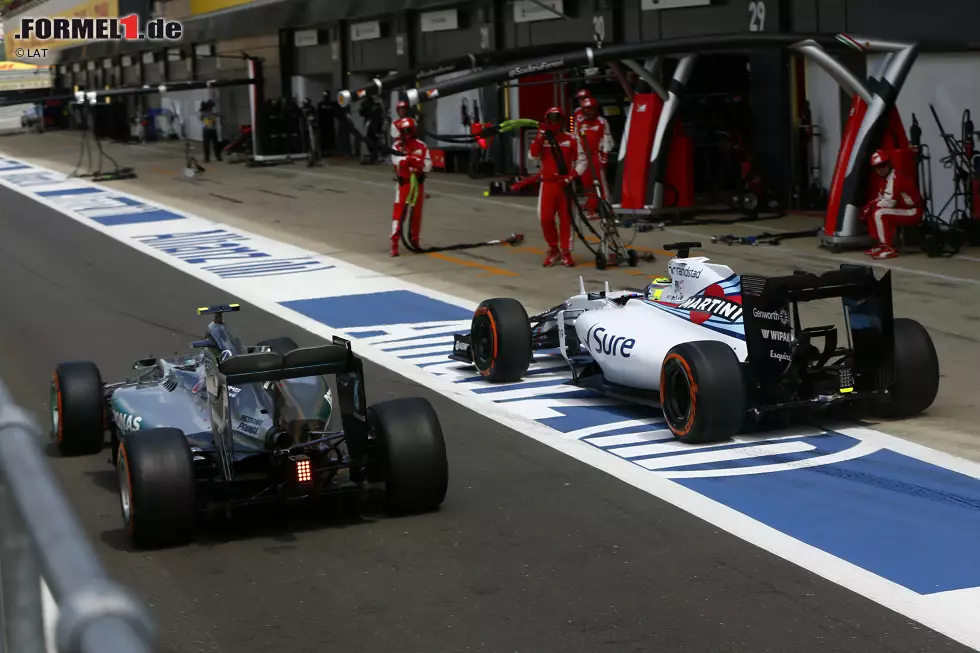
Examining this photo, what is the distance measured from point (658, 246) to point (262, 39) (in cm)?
3183

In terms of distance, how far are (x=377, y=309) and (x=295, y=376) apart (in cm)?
848

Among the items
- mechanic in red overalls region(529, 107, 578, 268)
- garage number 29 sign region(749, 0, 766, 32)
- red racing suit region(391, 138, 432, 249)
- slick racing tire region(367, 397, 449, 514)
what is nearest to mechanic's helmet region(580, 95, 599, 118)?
mechanic in red overalls region(529, 107, 578, 268)

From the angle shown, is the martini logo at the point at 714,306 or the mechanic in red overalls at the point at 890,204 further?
the mechanic in red overalls at the point at 890,204

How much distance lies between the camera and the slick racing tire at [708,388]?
29.3 feet

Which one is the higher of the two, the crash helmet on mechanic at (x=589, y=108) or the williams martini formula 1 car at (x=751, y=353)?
the crash helmet on mechanic at (x=589, y=108)

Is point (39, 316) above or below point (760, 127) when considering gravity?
below

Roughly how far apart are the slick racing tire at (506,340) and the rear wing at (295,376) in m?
3.71

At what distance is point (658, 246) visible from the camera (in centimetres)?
2058

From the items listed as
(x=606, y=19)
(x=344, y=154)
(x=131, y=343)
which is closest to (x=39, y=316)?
(x=131, y=343)

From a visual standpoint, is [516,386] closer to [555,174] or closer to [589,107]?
[555,174]

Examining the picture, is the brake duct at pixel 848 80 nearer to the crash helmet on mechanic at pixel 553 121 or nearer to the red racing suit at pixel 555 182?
the crash helmet on mechanic at pixel 553 121

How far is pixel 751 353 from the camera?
916 cm

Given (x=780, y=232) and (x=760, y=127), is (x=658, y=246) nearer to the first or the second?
(x=780, y=232)

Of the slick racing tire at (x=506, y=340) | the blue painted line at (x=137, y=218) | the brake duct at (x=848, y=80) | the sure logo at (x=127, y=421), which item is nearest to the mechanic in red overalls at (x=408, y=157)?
the brake duct at (x=848, y=80)
